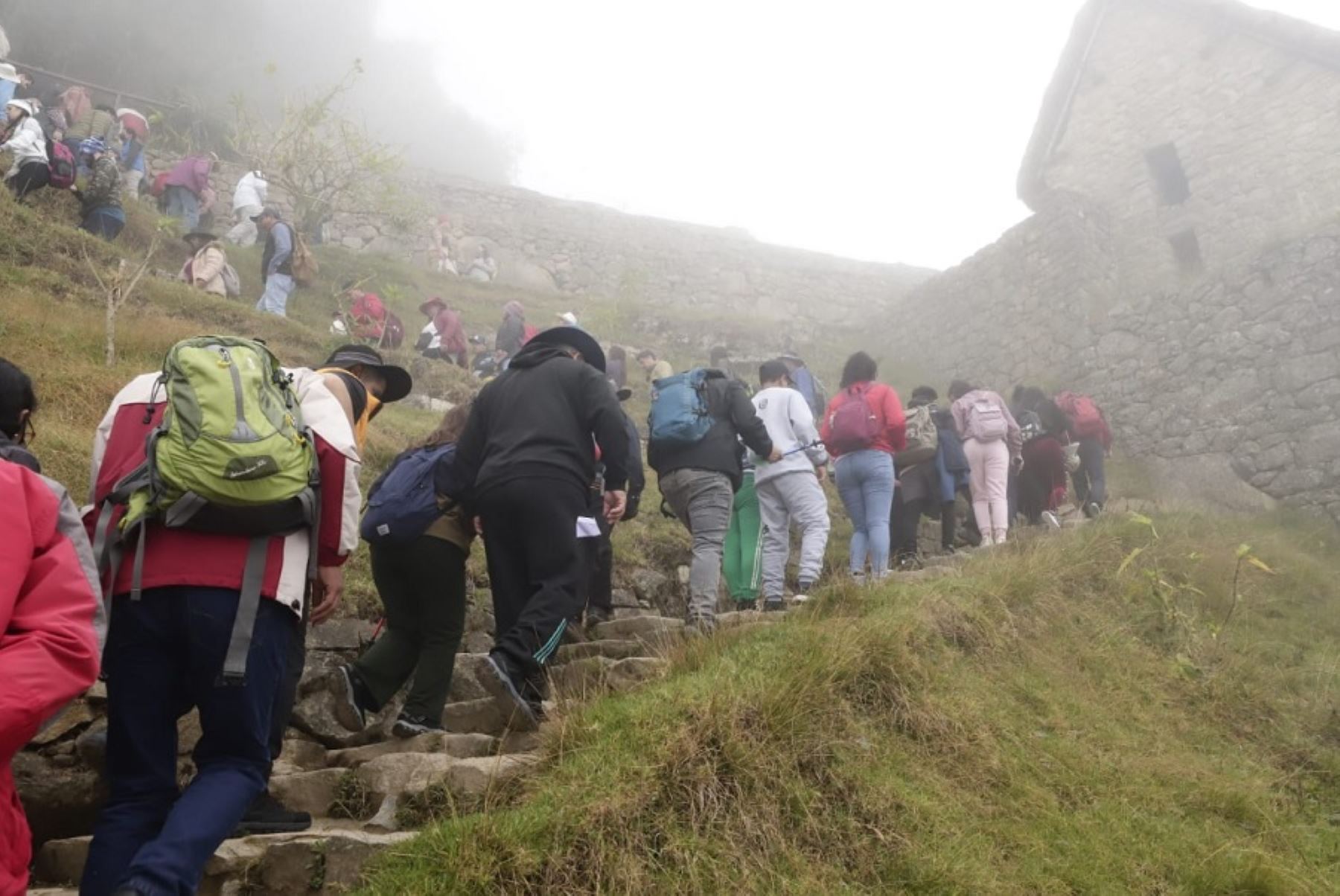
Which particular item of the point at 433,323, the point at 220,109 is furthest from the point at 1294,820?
the point at 220,109

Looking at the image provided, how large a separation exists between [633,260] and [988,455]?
14783mm

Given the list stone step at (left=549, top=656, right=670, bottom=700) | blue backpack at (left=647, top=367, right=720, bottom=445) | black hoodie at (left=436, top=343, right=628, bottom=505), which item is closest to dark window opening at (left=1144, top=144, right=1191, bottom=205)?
blue backpack at (left=647, top=367, right=720, bottom=445)

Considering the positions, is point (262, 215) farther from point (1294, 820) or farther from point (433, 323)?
point (1294, 820)

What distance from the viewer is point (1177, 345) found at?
12.3 m

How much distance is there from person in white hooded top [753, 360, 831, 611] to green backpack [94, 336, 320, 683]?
356cm

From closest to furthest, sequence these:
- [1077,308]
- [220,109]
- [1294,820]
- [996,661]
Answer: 1. [1294,820]
2. [996,661]
3. [1077,308]
4. [220,109]

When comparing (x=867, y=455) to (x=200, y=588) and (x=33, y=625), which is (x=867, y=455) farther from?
(x=33, y=625)

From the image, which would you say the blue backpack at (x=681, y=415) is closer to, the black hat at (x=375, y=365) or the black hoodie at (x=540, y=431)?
the black hoodie at (x=540, y=431)

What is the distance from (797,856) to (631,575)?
4153 millimetres

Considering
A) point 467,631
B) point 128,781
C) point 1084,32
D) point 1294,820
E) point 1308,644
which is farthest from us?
point 1084,32

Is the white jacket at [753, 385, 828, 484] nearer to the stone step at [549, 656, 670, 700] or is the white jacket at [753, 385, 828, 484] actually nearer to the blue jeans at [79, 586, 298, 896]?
the stone step at [549, 656, 670, 700]

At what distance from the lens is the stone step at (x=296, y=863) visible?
2.74 meters

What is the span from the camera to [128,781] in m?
2.55


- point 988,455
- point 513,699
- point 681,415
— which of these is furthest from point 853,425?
point 513,699
